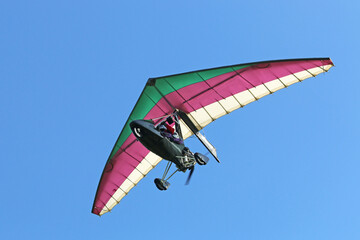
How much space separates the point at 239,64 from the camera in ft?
69.2

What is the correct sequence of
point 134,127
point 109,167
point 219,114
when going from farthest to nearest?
point 109,167 < point 219,114 < point 134,127

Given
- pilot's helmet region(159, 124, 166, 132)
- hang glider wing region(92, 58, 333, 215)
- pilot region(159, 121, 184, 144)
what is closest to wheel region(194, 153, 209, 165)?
pilot region(159, 121, 184, 144)

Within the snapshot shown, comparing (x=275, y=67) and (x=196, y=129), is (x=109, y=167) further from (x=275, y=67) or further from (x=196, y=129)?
(x=275, y=67)

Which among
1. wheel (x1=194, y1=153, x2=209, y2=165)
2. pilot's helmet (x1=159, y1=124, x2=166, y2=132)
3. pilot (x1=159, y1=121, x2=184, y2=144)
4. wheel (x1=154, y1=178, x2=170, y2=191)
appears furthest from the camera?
wheel (x1=154, y1=178, x2=170, y2=191)

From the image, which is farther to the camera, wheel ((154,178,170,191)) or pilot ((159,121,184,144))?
wheel ((154,178,170,191))

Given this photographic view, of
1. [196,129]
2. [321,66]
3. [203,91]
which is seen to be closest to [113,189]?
[196,129]

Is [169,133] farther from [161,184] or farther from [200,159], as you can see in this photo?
[161,184]

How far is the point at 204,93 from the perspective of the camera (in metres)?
22.8

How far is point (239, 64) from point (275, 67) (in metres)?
1.67

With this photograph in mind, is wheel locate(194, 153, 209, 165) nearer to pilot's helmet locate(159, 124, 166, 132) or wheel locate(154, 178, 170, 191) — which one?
pilot's helmet locate(159, 124, 166, 132)

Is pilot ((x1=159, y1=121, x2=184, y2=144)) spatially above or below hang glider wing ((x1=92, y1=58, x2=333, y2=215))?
below

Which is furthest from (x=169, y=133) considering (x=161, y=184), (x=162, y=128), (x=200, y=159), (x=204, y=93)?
(x=204, y=93)

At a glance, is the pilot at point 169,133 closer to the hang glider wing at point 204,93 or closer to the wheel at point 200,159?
the wheel at point 200,159

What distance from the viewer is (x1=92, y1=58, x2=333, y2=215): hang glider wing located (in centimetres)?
2141
